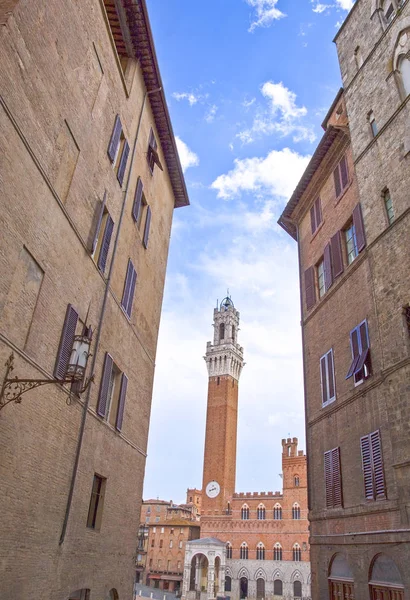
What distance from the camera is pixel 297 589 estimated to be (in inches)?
2271

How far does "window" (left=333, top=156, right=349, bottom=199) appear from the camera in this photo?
50.4 ft

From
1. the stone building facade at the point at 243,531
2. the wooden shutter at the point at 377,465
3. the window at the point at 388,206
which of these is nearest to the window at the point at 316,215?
the window at the point at 388,206

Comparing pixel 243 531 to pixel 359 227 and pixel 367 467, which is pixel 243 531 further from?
pixel 359 227

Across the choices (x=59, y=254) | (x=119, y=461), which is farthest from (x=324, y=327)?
(x=59, y=254)

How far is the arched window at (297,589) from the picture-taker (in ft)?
188

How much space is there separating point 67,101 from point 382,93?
877 cm

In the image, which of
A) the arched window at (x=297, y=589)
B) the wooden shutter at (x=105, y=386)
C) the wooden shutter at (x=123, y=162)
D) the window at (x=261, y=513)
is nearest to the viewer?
the wooden shutter at (x=105, y=386)

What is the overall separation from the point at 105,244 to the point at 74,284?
224 centimetres

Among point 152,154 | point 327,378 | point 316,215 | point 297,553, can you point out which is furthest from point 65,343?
point 297,553

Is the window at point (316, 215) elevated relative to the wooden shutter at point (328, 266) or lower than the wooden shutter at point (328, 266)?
elevated

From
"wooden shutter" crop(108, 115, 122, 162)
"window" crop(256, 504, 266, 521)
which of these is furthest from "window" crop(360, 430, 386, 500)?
"window" crop(256, 504, 266, 521)

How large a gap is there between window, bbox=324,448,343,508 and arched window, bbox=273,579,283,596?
5549cm

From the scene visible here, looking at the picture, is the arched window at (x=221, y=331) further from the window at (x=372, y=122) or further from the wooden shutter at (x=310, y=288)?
the window at (x=372, y=122)

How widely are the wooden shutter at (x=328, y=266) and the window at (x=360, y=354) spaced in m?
2.81
